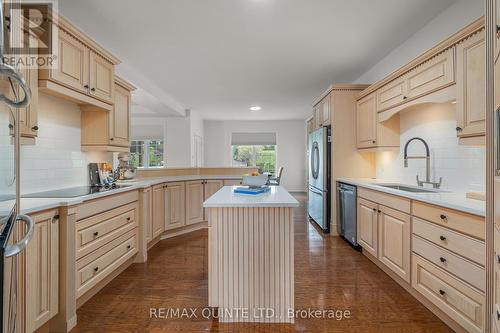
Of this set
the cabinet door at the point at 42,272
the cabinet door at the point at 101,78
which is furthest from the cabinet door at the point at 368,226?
the cabinet door at the point at 101,78

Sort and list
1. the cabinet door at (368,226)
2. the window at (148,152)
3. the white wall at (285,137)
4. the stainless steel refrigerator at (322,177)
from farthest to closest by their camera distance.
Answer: the white wall at (285,137), the window at (148,152), the stainless steel refrigerator at (322,177), the cabinet door at (368,226)

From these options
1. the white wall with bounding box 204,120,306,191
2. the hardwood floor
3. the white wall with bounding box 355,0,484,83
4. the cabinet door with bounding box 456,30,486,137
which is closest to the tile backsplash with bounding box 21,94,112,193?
the hardwood floor

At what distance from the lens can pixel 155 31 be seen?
2.94 metres

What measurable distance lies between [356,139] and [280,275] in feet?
9.57

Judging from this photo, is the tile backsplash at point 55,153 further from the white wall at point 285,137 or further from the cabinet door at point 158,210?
the white wall at point 285,137

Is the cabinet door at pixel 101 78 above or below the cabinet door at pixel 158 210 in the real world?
above

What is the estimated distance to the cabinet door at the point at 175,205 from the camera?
151 inches

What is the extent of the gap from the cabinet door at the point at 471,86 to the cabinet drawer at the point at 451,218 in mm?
601

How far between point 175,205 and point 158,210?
0.40 meters

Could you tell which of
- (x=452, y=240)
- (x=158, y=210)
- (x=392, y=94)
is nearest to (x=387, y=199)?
(x=452, y=240)

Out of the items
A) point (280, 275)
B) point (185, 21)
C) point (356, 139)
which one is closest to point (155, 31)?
point (185, 21)

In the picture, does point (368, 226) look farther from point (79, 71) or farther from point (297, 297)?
point (79, 71)

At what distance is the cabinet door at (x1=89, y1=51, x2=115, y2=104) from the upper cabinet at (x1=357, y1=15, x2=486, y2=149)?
3128mm

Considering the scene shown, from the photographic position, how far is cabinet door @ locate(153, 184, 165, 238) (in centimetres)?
347
